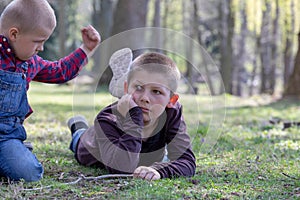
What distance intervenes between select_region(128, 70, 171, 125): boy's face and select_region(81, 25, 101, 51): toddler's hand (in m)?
0.53

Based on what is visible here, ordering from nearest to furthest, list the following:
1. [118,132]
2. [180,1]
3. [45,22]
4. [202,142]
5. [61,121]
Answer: [45,22] < [118,132] < [202,142] < [61,121] < [180,1]

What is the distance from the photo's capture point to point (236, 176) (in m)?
3.84

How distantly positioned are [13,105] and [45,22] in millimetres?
622

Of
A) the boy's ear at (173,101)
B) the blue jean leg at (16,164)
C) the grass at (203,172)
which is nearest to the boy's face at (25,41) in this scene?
the blue jean leg at (16,164)

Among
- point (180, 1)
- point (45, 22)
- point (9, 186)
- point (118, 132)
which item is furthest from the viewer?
point (180, 1)

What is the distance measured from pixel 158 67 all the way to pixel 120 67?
474 millimetres

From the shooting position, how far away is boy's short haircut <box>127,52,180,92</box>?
12.1ft

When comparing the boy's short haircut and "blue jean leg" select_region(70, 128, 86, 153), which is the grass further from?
the boy's short haircut

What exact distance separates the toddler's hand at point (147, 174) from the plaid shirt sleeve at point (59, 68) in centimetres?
99

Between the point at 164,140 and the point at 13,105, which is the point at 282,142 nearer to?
the point at 164,140

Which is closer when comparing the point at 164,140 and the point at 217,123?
the point at 164,140

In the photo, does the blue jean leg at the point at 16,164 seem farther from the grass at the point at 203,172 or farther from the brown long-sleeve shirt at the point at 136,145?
the brown long-sleeve shirt at the point at 136,145

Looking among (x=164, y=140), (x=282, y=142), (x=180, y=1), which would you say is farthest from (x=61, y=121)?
(x=180, y=1)

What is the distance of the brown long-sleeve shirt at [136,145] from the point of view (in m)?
3.62
